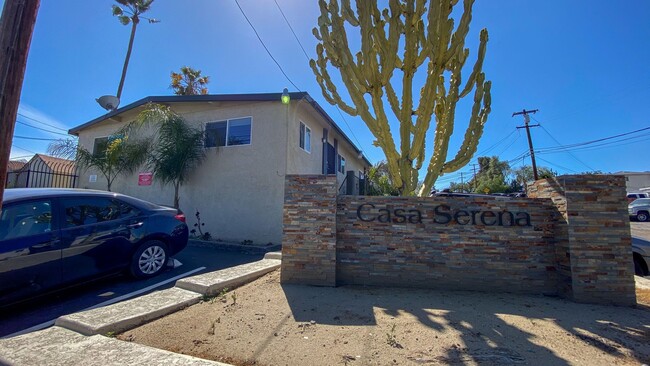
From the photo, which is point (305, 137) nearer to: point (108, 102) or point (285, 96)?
point (285, 96)

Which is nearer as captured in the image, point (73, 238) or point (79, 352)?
point (79, 352)

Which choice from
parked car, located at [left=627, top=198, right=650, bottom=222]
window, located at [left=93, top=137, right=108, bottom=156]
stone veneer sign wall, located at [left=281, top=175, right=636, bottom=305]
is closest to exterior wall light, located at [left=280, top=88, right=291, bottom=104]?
stone veneer sign wall, located at [left=281, top=175, right=636, bottom=305]

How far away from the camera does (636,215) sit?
72.7 ft

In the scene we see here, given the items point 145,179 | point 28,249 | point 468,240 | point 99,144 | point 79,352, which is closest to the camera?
point 79,352

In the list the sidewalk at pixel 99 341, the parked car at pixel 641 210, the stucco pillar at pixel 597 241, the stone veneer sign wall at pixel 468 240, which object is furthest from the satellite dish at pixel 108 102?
the parked car at pixel 641 210

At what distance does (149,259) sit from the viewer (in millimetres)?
5430

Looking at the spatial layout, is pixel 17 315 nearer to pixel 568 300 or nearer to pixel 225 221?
pixel 225 221

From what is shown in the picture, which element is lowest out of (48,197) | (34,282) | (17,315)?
(17,315)

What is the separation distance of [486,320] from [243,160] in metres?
7.92

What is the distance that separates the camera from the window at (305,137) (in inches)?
418

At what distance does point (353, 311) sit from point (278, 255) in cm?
309

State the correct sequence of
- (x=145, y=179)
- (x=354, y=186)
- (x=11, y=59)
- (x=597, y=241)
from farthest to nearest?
(x=354, y=186)
(x=145, y=179)
(x=597, y=241)
(x=11, y=59)

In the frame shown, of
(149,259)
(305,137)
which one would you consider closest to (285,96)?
(305,137)

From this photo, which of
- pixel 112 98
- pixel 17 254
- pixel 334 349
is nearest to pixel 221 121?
pixel 112 98
